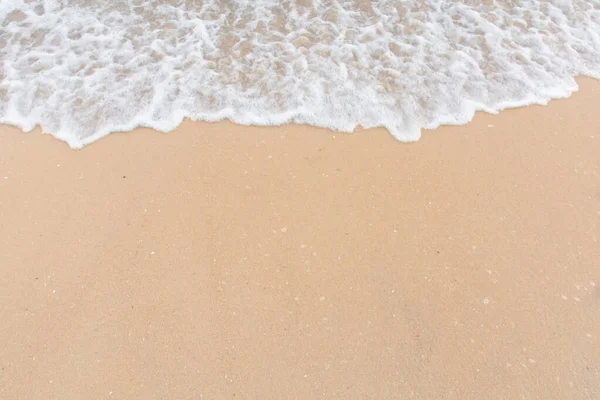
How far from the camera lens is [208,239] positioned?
8.34 ft

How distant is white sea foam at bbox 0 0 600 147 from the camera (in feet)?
10.6

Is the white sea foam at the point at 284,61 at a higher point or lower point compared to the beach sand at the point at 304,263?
higher

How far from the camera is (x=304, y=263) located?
2434 millimetres

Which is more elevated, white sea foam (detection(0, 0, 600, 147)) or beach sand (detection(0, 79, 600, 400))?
white sea foam (detection(0, 0, 600, 147))

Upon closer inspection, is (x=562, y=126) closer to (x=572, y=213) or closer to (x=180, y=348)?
(x=572, y=213)

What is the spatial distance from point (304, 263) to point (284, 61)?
6.50 ft

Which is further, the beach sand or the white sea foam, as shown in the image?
the white sea foam

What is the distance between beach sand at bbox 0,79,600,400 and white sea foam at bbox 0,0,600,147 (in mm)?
208

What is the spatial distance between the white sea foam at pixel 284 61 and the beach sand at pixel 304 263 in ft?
0.68

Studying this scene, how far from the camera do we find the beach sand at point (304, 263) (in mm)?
2094

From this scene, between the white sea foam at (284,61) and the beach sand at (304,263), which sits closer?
the beach sand at (304,263)

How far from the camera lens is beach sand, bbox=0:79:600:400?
2.09m

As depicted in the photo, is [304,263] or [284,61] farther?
[284,61]

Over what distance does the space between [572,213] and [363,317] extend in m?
1.53
